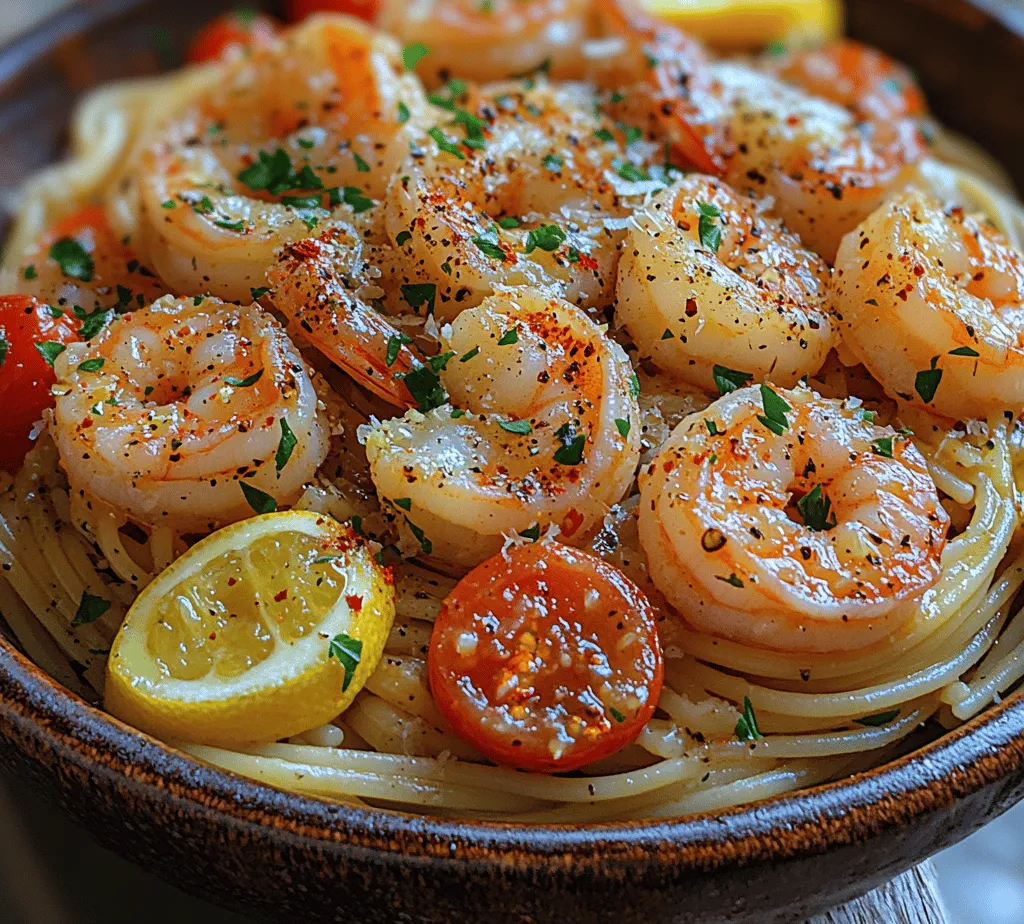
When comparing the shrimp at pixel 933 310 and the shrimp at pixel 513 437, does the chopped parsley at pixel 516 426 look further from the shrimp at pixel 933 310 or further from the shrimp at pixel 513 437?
the shrimp at pixel 933 310

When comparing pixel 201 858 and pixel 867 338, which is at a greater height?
pixel 867 338

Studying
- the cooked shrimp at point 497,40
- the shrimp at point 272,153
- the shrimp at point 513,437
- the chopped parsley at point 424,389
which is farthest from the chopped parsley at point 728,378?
the cooked shrimp at point 497,40

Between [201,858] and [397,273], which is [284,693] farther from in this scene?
[397,273]

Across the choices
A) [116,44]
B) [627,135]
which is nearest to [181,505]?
[627,135]

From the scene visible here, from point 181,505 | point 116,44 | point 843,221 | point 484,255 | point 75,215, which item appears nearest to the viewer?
point 181,505

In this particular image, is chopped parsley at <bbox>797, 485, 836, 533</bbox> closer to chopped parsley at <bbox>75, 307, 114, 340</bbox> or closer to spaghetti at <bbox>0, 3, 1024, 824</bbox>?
spaghetti at <bbox>0, 3, 1024, 824</bbox>

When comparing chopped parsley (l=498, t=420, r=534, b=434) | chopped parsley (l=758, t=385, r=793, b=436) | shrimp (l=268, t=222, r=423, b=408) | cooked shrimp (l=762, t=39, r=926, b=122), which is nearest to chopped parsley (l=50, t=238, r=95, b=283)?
shrimp (l=268, t=222, r=423, b=408)

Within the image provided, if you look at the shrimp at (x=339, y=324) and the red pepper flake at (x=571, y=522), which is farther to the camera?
the shrimp at (x=339, y=324)

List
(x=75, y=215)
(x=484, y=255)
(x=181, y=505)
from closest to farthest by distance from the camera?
(x=181, y=505), (x=484, y=255), (x=75, y=215)
